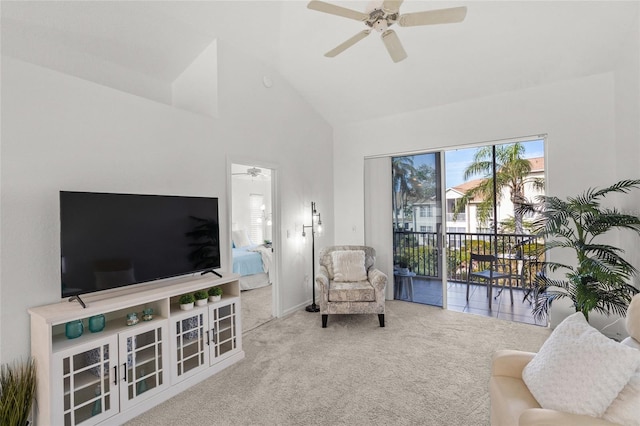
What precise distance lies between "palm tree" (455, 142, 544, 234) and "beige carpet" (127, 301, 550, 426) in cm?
266

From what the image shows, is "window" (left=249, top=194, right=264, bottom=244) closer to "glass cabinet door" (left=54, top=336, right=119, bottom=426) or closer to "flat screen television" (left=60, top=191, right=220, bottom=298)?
"flat screen television" (left=60, top=191, right=220, bottom=298)

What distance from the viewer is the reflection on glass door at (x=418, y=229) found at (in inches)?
177

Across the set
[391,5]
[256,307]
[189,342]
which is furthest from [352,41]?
[256,307]

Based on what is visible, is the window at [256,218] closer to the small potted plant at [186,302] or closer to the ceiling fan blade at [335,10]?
the small potted plant at [186,302]

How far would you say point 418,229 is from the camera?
4.67m

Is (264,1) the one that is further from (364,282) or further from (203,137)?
(364,282)

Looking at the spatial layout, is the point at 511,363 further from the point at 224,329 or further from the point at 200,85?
the point at 200,85

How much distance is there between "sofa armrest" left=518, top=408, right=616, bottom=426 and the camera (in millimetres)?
1230

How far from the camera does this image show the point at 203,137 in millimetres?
3223

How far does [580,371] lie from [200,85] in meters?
3.90

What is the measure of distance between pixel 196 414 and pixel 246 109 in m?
3.07

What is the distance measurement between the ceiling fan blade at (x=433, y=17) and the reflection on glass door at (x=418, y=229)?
252 centimetres

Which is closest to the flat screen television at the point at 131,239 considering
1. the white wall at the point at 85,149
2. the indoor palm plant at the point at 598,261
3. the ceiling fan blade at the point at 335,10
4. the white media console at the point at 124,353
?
the white media console at the point at 124,353

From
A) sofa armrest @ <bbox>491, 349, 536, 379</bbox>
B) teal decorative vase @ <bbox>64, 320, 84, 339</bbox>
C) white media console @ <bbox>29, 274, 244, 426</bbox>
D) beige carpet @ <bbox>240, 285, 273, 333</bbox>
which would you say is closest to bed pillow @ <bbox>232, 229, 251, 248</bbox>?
beige carpet @ <bbox>240, 285, 273, 333</bbox>
